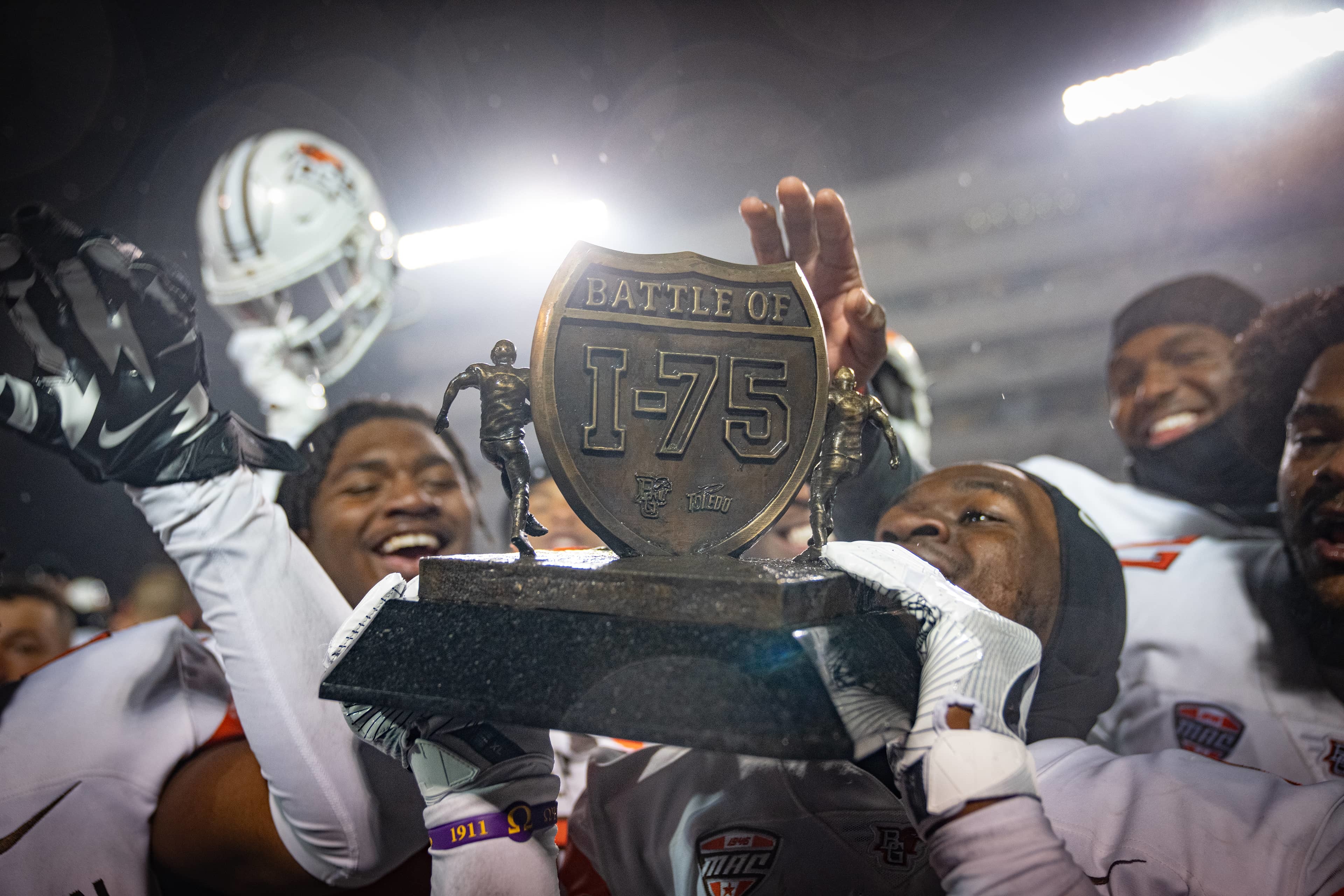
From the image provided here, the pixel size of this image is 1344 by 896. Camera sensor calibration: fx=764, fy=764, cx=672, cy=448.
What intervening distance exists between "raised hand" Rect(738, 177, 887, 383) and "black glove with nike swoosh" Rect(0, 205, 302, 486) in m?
1.30

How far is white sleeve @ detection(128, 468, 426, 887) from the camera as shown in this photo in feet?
5.16

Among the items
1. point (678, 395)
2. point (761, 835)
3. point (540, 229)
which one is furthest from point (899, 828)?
point (540, 229)

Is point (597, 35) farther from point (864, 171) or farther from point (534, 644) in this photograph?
point (534, 644)

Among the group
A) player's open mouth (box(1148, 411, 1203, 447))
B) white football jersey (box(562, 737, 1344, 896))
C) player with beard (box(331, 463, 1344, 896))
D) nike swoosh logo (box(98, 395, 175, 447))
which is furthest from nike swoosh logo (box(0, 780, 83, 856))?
player's open mouth (box(1148, 411, 1203, 447))

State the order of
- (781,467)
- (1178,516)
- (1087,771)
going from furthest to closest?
(1178,516), (1087,771), (781,467)

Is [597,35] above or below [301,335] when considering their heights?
above

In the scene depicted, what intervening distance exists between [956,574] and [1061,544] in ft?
0.86

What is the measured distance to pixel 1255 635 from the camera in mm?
2301

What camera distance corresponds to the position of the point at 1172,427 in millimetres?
2830

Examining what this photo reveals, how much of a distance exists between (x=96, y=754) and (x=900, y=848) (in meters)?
1.78

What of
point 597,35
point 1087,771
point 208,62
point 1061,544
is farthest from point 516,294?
point 1087,771

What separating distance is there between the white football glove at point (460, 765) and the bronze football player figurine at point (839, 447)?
62 cm

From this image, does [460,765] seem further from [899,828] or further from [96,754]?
[96,754]

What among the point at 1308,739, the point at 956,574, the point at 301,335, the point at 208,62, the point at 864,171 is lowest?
the point at 1308,739
